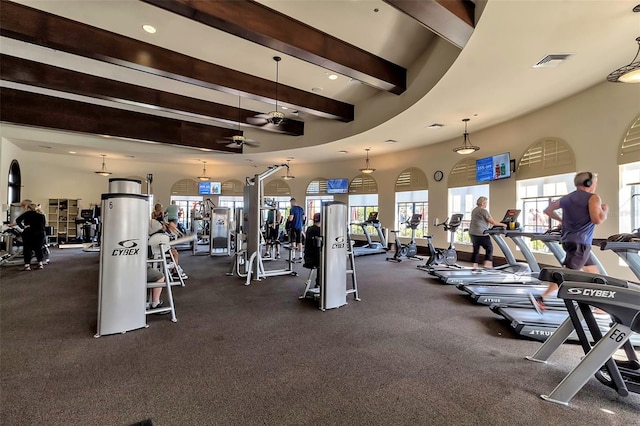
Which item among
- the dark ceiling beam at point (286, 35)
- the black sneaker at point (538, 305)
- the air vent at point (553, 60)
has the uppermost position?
the dark ceiling beam at point (286, 35)

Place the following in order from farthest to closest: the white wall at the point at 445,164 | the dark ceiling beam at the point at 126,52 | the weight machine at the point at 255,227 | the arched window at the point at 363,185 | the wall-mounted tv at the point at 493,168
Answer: the arched window at the point at 363,185, the wall-mounted tv at the point at 493,168, the weight machine at the point at 255,227, the white wall at the point at 445,164, the dark ceiling beam at the point at 126,52

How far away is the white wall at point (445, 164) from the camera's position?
5.14 m

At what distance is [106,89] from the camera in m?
6.70

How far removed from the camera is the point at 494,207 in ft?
25.6

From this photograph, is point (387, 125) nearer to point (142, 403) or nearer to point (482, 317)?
point (482, 317)

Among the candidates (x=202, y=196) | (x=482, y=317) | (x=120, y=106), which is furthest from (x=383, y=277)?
(x=202, y=196)

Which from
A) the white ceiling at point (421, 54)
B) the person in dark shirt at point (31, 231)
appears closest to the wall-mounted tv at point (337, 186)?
the white ceiling at point (421, 54)

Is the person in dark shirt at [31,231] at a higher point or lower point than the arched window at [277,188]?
lower

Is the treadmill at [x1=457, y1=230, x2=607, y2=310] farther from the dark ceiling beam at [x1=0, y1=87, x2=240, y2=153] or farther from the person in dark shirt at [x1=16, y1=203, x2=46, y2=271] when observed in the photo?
the dark ceiling beam at [x1=0, y1=87, x2=240, y2=153]

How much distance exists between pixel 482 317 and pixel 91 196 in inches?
565

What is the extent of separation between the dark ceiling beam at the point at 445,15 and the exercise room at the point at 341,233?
0.10 feet

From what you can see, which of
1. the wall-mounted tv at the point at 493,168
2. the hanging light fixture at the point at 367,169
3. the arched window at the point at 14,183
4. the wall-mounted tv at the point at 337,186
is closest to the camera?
the wall-mounted tv at the point at 493,168

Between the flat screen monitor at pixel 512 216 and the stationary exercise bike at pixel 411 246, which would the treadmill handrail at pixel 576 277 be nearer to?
the flat screen monitor at pixel 512 216

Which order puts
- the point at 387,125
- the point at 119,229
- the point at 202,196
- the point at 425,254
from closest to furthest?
the point at 119,229 < the point at 387,125 < the point at 425,254 < the point at 202,196
